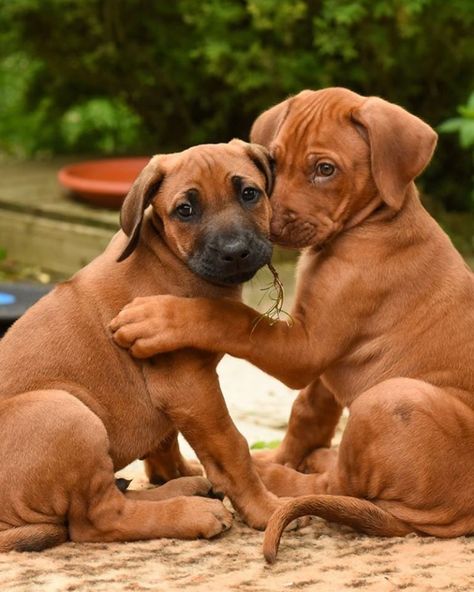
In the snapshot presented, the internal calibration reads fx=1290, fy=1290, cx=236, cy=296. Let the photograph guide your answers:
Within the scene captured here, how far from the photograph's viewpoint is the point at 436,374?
5.45 metres

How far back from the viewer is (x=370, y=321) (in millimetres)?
5504

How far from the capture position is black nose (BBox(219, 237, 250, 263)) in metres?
5.19

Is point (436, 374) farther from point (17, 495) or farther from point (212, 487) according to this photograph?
point (17, 495)

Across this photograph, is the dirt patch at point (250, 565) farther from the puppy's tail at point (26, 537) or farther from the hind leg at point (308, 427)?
the hind leg at point (308, 427)

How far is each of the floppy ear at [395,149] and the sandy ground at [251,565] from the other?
143 centimetres

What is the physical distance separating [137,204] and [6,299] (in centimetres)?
329

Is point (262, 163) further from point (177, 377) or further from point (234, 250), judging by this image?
point (177, 377)

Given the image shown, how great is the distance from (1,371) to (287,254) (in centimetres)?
612

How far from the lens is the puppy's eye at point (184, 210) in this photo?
5402mm

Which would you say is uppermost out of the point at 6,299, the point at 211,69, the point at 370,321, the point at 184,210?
the point at 184,210

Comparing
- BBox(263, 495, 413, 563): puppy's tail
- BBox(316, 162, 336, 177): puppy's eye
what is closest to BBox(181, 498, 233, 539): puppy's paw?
BBox(263, 495, 413, 563): puppy's tail

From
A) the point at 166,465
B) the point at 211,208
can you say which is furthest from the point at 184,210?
the point at 166,465

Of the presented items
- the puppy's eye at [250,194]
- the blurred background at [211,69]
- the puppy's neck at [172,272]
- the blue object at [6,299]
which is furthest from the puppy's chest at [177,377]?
the blurred background at [211,69]

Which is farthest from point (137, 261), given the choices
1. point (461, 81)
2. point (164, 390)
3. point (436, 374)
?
point (461, 81)
